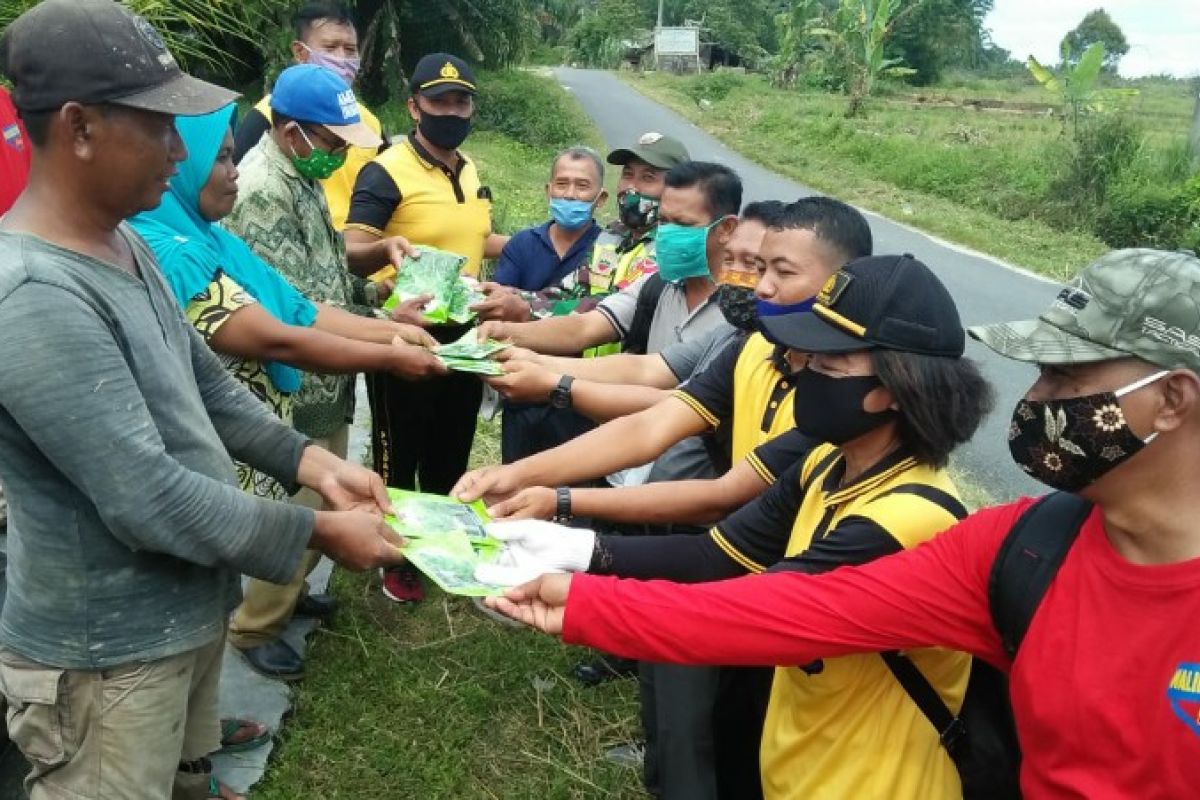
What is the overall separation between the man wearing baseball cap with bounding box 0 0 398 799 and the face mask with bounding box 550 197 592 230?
8.85 ft

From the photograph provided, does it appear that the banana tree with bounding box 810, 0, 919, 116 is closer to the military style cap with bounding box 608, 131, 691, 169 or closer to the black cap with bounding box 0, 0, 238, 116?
the military style cap with bounding box 608, 131, 691, 169

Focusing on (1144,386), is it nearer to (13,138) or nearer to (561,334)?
(561,334)

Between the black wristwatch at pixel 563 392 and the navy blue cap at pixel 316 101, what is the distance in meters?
1.04

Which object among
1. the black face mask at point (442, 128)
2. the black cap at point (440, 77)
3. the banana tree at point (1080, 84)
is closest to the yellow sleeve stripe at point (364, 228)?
the black face mask at point (442, 128)

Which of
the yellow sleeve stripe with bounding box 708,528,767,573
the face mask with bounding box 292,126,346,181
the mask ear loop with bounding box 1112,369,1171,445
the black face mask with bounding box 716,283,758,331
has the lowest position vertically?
the yellow sleeve stripe with bounding box 708,528,767,573

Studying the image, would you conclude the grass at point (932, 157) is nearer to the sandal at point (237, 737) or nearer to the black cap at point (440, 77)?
the black cap at point (440, 77)

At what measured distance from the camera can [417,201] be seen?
4.41 m

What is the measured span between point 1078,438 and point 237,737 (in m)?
2.74

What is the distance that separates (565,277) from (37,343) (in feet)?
10.5

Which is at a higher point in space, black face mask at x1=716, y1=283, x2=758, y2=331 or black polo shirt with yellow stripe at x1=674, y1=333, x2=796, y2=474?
black face mask at x1=716, y1=283, x2=758, y2=331

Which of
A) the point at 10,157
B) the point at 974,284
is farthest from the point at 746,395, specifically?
the point at 974,284

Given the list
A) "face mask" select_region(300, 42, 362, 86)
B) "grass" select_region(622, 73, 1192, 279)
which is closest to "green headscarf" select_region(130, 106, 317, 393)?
"face mask" select_region(300, 42, 362, 86)

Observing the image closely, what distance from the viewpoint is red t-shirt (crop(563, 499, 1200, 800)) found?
148 cm

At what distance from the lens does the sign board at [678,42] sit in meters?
49.9
